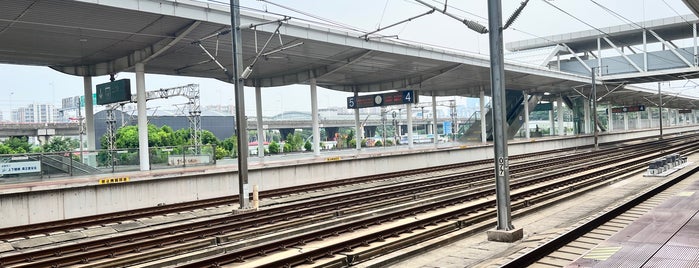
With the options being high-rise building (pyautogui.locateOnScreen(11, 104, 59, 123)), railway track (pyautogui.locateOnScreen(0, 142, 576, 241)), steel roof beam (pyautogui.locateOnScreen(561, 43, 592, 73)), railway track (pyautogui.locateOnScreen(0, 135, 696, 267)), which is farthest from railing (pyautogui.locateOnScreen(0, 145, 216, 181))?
high-rise building (pyautogui.locateOnScreen(11, 104, 59, 123))

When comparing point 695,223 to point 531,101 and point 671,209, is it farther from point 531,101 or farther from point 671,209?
point 531,101

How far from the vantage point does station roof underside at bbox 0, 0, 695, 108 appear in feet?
59.9

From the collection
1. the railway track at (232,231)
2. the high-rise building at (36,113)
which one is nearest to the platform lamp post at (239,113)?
the railway track at (232,231)

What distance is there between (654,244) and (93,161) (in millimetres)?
19388

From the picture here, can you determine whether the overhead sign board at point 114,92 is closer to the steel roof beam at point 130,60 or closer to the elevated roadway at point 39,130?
the steel roof beam at point 130,60

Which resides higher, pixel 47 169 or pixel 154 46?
pixel 154 46

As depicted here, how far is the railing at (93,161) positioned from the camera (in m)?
18.1

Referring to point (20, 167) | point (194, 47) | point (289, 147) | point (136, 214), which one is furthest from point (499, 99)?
point (289, 147)

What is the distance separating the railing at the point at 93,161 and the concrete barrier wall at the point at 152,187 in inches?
20.8

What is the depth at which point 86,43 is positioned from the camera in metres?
21.8

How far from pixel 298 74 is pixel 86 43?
1431 cm

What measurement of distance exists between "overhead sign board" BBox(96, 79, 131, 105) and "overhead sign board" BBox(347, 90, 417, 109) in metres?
17.7

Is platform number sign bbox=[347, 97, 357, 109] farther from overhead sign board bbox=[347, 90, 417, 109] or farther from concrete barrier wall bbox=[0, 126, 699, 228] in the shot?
concrete barrier wall bbox=[0, 126, 699, 228]

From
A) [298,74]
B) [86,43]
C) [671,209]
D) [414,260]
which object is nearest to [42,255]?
[414,260]
